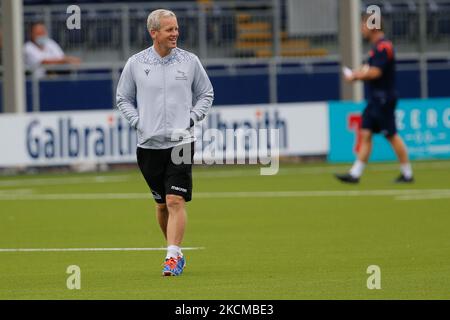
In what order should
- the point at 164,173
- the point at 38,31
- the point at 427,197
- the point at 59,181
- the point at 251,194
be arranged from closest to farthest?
the point at 164,173 < the point at 427,197 < the point at 251,194 < the point at 59,181 < the point at 38,31

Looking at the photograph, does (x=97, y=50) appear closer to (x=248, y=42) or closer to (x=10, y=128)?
(x=248, y=42)

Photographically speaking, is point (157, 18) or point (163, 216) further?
point (163, 216)

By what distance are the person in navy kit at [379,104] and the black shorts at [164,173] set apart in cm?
986

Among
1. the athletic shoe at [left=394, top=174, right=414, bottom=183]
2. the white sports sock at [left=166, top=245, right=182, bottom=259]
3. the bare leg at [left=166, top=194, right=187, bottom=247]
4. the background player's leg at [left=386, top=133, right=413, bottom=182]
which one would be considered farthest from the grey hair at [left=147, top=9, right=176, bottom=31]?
the athletic shoe at [left=394, top=174, right=414, bottom=183]

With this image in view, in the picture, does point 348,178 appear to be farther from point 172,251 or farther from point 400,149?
point 172,251

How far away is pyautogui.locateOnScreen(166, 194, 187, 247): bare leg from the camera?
1139 centimetres

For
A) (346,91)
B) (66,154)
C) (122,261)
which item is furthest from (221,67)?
(122,261)

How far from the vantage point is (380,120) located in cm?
2150

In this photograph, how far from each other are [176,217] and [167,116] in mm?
821

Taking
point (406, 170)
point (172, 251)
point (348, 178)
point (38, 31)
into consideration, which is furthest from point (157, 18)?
point (38, 31)

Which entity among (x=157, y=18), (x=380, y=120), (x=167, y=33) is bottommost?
(x=380, y=120)

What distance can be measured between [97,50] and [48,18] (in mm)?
1655

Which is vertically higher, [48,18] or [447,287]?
[48,18]
